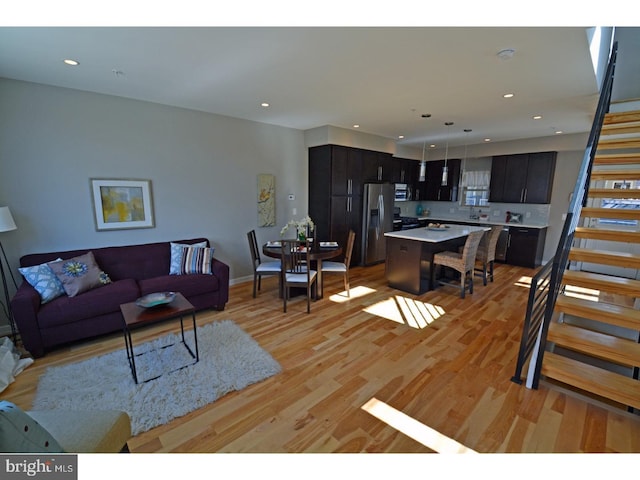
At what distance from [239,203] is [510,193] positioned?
18.7ft

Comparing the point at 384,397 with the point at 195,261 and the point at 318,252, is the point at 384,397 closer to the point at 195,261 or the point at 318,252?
the point at 318,252

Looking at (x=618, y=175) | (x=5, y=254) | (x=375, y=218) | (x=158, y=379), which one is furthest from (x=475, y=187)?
(x=5, y=254)

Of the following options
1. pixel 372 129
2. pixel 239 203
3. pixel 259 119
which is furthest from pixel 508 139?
pixel 239 203

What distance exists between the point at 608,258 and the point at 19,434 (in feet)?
12.5

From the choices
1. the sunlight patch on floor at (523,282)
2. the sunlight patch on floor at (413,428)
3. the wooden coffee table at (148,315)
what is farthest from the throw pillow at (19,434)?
A: the sunlight patch on floor at (523,282)

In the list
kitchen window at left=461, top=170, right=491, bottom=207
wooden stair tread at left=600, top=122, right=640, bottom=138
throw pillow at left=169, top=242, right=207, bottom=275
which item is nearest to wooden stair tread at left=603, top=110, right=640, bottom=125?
wooden stair tread at left=600, top=122, right=640, bottom=138

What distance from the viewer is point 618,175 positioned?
284 centimetres

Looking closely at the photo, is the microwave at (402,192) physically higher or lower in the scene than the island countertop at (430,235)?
higher

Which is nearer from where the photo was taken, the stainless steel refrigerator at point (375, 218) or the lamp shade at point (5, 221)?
the lamp shade at point (5, 221)

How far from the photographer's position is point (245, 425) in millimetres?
1847

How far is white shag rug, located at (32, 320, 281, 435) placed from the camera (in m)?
1.99

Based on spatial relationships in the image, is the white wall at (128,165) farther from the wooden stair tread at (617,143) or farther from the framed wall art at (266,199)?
the wooden stair tread at (617,143)

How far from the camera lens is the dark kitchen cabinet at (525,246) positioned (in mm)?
5680

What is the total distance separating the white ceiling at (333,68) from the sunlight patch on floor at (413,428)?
2.63 m
